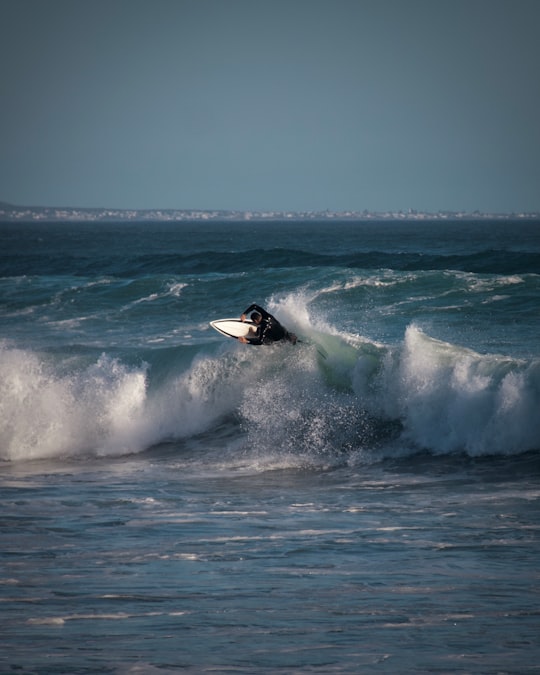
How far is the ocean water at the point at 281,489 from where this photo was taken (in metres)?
7.82

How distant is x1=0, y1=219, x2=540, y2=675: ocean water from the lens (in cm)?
782

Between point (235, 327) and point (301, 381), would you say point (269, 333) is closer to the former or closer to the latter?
point (235, 327)

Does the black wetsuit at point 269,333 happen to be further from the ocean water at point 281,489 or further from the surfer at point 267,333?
the ocean water at point 281,489

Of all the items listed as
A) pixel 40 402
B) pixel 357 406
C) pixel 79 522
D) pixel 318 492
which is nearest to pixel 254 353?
pixel 357 406

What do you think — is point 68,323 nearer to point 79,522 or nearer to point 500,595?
point 79,522

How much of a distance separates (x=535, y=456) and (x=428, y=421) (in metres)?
2.33

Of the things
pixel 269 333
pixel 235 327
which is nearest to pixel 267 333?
pixel 269 333

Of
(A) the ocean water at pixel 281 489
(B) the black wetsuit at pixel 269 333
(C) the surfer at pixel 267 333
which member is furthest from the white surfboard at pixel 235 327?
(A) the ocean water at pixel 281 489

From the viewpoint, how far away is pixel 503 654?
736cm

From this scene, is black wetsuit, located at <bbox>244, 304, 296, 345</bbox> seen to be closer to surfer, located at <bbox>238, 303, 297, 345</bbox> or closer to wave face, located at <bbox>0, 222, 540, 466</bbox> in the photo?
surfer, located at <bbox>238, 303, 297, 345</bbox>

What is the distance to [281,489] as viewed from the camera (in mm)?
13586

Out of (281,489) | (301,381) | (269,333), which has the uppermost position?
(269,333)

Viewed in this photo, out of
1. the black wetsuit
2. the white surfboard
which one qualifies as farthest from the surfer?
the white surfboard

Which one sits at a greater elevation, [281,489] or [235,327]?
[235,327]
